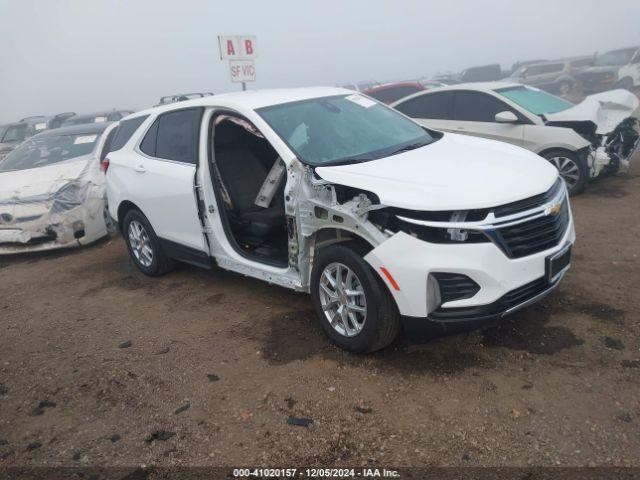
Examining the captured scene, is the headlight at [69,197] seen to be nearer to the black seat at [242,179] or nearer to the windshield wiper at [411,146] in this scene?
the black seat at [242,179]

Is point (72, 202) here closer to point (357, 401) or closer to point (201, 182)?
point (201, 182)

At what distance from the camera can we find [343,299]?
3.48 m

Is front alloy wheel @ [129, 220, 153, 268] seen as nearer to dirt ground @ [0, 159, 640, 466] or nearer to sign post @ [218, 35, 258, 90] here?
dirt ground @ [0, 159, 640, 466]

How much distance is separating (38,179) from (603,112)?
303 inches

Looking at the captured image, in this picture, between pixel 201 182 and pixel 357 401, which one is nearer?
pixel 357 401

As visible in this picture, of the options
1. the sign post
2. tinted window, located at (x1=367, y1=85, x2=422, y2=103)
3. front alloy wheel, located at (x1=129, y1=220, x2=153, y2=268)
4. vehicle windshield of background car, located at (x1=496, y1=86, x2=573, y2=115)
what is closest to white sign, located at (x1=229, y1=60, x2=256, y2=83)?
the sign post

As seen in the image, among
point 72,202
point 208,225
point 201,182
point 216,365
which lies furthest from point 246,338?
point 72,202

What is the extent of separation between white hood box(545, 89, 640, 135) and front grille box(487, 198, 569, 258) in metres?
4.17

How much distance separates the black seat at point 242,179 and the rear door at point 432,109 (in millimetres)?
3391

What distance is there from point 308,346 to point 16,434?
1.89 metres

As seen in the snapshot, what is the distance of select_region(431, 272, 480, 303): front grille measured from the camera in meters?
2.98

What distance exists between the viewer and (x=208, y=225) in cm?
455

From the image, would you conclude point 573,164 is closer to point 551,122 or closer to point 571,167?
point 571,167

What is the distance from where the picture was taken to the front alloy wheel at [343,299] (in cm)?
339
